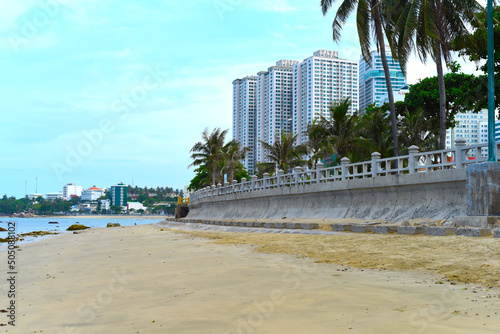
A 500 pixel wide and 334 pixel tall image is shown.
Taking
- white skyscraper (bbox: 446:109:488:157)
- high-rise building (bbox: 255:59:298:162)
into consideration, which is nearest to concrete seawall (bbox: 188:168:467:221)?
high-rise building (bbox: 255:59:298:162)

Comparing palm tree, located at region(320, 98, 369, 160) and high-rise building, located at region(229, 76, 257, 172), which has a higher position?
high-rise building, located at region(229, 76, 257, 172)

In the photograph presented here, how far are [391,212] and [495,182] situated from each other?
5.57m

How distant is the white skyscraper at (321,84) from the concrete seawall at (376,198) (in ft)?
149

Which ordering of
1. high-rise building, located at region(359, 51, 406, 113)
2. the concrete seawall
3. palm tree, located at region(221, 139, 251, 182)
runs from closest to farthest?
the concrete seawall, palm tree, located at region(221, 139, 251, 182), high-rise building, located at region(359, 51, 406, 113)

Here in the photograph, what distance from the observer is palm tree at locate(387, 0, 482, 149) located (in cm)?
2167

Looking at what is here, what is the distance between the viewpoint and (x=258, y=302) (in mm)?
5902

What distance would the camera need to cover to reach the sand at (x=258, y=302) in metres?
4.88

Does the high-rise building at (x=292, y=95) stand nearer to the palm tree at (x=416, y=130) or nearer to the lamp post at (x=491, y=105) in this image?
the palm tree at (x=416, y=130)

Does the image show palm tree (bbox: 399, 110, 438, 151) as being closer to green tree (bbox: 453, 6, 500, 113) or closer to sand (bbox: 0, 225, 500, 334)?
green tree (bbox: 453, 6, 500, 113)

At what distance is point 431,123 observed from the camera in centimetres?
4022

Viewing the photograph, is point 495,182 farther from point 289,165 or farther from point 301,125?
point 301,125

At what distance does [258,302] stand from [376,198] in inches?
559

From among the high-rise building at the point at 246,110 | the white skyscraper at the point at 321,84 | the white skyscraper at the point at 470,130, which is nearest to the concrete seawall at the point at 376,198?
the white skyscraper at the point at 321,84

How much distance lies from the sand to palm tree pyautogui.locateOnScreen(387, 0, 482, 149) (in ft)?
54.0
